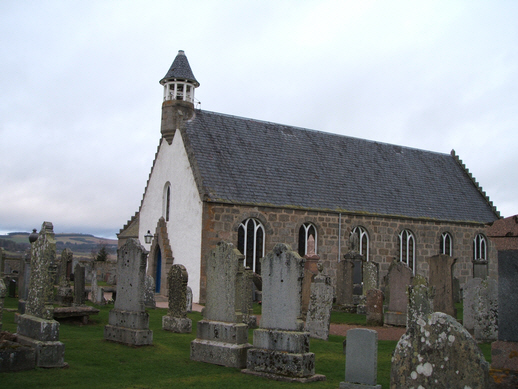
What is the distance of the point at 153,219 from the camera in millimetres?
27156

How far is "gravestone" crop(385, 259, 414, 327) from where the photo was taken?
16.1 meters

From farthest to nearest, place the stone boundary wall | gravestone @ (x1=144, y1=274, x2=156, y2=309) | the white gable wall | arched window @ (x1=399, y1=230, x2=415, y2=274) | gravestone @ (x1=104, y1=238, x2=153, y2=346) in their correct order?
1. arched window @ (x1=399, y1=230, x2=415, y2=274)
2. the white gable wall
3. the stone boundary wall
4. gravestone @ (x1=144, y1=274, x2=156, y2=309)
5. gravestone @ (x1=104, y1=238, x2=153, y2=346)

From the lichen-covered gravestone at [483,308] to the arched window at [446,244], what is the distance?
50.0 feet

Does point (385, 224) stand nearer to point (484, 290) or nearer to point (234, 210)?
point (234, 210)

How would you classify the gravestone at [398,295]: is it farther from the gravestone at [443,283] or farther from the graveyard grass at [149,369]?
the graveyard grass at [149,369]

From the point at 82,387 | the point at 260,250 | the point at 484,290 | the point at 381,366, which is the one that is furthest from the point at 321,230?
the point at 82,387

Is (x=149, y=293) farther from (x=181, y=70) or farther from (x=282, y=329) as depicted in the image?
(x=181, y=70)

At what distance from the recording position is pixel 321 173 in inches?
1085

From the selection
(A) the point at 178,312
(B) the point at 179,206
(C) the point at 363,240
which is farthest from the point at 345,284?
(A) the point at 178,312

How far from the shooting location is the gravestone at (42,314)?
9.16m

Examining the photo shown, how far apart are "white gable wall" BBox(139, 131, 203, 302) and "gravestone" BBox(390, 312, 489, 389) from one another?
17.6 meters

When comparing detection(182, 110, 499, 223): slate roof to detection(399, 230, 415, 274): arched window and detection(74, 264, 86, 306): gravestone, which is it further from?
detection(74, 264, 86, 306): gravestone

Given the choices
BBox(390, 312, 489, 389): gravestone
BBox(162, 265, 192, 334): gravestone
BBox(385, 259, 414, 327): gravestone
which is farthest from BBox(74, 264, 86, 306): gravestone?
BBox(390, 312, 489, 389): gravestone

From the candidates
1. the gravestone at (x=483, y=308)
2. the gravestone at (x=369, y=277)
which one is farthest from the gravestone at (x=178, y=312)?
the gravestone at (x=369, y=277)
